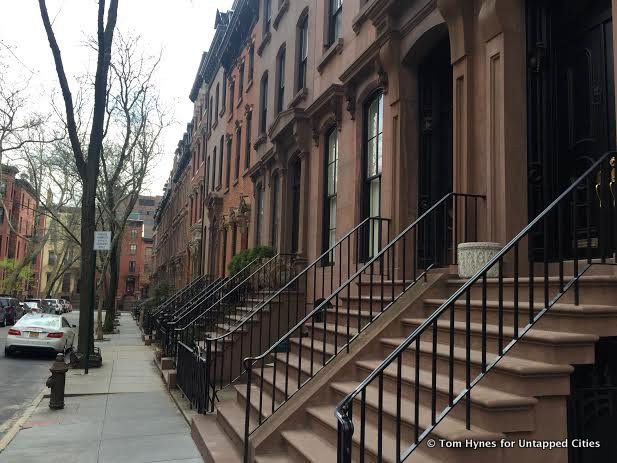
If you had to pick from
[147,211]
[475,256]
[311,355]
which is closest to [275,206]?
[311,355]

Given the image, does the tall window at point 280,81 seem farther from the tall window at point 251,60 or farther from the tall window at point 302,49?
the tall window at point 251,60

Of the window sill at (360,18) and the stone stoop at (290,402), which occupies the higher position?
the window sill at (360,18)

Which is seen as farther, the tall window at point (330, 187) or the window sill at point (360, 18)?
the tall window at point (330, 187)

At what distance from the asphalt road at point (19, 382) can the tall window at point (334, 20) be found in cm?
925

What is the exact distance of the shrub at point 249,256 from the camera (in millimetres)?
13812

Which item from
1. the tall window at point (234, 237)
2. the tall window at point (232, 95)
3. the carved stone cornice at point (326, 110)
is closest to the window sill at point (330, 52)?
the carved stone cornice at point (326, 110)

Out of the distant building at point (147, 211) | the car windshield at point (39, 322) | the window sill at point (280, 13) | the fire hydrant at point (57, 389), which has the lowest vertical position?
the fire hydrant at point (57, 389)

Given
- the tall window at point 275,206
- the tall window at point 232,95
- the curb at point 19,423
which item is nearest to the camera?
the curb at point 19,423

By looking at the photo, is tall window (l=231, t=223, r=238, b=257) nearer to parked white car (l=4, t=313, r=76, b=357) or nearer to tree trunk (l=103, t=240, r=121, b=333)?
parked white car (l=4, t=313, r=76, b=357)

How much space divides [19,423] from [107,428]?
1428 millimetres

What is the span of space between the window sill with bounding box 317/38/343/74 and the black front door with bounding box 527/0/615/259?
5.42 meters

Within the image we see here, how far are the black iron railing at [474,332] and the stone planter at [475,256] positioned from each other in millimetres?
160

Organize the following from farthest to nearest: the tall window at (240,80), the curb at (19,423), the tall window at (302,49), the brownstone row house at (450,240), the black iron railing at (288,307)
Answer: the tall window at (240,80)
the tall window at (302,49)
the black iron railing at (288,307)
the curb at (19,423)
the brownstone row house at (450,240)

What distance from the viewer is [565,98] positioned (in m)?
6.14
